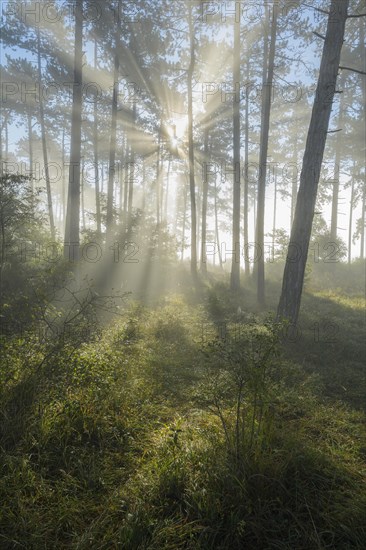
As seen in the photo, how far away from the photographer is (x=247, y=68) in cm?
1838

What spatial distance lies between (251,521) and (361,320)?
9.56 m

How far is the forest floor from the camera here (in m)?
2.48

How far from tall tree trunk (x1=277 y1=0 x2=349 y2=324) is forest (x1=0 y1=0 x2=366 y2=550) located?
46 mm

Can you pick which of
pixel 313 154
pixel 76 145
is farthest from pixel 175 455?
pixel 76 145

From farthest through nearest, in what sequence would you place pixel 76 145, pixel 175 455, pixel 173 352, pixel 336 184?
1. pixel 336 184
2. pixel 76 145
3. pixel 173 352
4. pixel 175 455

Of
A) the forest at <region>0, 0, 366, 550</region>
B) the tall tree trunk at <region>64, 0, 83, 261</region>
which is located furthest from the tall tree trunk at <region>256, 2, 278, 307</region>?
the tall tree trunk at <region>64, 0, 83, 261</region>

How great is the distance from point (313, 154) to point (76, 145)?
10134 millimetres

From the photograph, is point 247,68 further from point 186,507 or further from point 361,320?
point 186,507

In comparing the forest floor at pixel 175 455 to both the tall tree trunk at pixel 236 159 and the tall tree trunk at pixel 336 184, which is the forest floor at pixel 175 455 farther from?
the tall tree trunk at pixel 336 184

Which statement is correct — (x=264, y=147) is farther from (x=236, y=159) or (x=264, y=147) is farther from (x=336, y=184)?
(x=336, y=184)

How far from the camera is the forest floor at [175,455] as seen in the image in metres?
2.48

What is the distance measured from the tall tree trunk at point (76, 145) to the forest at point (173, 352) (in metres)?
0.07

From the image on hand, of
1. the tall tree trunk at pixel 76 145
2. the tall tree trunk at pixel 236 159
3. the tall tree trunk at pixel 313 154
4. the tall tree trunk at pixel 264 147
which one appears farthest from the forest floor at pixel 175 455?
the tall tree trunk at pixel 236 159

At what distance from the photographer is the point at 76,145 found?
1343 cm
